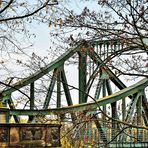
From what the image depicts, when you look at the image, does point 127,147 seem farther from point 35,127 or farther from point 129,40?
point 129,40

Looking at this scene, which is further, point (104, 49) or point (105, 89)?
point (105, 89)

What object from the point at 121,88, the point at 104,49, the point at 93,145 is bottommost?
the point at 93,145

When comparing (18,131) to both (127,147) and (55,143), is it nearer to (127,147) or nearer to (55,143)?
(55,143)

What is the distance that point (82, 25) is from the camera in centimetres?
950

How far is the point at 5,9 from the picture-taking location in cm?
898

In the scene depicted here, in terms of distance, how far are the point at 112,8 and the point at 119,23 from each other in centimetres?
33

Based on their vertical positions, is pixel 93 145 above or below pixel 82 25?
below

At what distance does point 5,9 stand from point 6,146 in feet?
13.7

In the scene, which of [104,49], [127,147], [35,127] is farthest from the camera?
[127,147]

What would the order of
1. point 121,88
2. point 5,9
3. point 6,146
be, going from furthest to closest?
point 121,88, point 6,146, point 5,9

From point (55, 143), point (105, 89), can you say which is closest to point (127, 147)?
point (105, 89)

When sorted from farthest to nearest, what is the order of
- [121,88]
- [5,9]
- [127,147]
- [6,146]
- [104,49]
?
[121,88] < [127,147] < [6,146] < [104,49] < [5,9]

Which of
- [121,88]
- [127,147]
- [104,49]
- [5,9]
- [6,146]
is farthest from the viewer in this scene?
[121,88]

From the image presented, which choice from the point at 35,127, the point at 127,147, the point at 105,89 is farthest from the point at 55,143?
the point at 105,89
